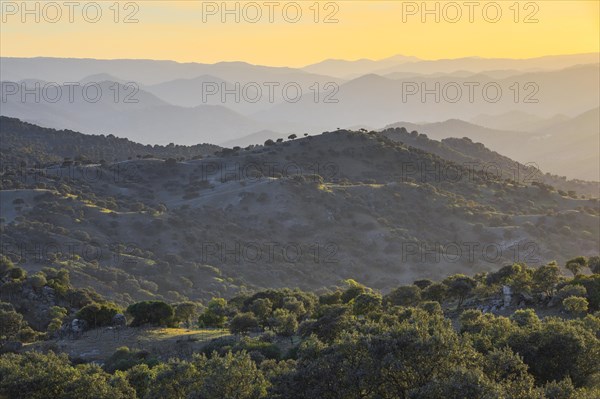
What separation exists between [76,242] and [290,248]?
26059 mm

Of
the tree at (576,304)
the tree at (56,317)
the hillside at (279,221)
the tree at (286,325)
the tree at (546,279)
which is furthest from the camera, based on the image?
the hillside at (279,221)

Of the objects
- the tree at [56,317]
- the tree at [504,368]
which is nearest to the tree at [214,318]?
the tree at [56,317]

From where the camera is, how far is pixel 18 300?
55531 mm

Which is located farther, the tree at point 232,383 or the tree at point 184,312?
the tree at point 184,312

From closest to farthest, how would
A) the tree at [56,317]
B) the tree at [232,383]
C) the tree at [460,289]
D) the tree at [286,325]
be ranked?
1. the tree at [232,383]
2. the tree at [286,325]
3. the tree at [460,289]
4. the tree at [56,317]

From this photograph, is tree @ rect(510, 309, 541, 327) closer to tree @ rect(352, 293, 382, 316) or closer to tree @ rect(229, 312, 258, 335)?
tree @ rect(352, 293, 382, 316)

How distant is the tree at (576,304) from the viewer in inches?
1512

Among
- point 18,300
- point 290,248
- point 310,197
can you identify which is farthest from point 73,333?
point 310,197

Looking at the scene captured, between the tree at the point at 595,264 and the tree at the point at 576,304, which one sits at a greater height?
the tree at the point at 595,264

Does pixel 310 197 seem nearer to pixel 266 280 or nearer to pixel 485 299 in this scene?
pixel 266 280

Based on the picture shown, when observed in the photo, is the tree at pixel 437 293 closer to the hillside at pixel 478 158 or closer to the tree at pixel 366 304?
the tree at pixel 366 304

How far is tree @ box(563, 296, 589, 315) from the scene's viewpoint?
1512 inches

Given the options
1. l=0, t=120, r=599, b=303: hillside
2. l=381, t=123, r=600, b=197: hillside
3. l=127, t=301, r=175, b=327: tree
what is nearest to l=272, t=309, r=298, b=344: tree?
l=127, t=301, r=175, b=327: tree

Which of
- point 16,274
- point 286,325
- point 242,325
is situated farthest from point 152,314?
point 16,274
